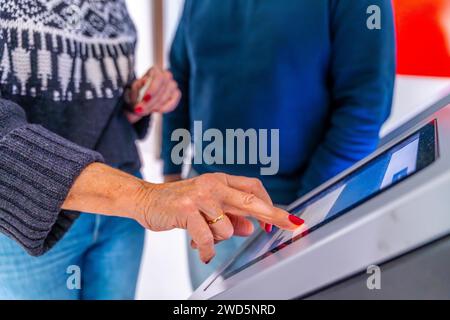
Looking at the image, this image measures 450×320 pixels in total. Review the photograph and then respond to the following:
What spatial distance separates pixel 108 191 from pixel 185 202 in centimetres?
10

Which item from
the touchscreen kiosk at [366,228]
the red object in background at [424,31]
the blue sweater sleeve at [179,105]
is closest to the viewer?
the touchscreen kiosk at [366,228]

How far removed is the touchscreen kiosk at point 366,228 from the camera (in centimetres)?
37

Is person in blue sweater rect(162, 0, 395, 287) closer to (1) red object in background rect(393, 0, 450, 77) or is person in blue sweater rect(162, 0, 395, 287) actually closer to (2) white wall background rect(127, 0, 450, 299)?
(1) red object in background rect(393, 0, 450, 77)

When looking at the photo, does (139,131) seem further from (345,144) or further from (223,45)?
(345,144)

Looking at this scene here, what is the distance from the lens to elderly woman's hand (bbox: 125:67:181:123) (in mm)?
872

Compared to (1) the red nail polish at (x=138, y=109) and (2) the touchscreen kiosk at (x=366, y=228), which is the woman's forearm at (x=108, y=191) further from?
(1) the red nail polish at (x=138, y=109)

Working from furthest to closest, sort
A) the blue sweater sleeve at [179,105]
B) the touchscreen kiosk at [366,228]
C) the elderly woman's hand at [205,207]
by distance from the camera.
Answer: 1. the blue sweater sleeve at [179,105]
2. the elderly woman's hand at [205,207]
3. the touchscreen kiosk at [366,228]

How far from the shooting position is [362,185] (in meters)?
0.50

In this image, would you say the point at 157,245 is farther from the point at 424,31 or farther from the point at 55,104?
the point at 424,31

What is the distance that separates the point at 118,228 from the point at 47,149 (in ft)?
1.17

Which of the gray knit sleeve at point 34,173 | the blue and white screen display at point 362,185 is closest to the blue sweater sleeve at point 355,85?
the blue and white screen display at point 362,185

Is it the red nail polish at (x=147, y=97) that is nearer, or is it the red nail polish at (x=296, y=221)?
the red nail polish at (x=296, y=221)

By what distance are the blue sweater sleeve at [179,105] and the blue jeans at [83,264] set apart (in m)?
0.18

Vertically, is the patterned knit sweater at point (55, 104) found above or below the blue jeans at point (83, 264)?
above
